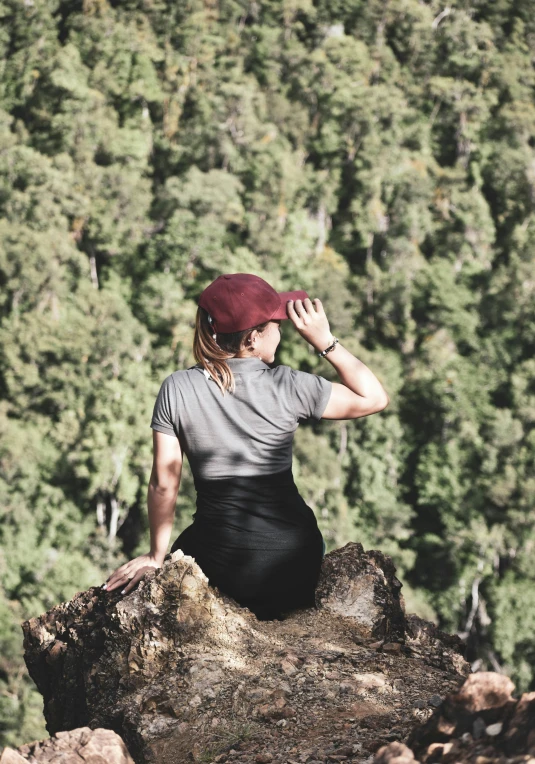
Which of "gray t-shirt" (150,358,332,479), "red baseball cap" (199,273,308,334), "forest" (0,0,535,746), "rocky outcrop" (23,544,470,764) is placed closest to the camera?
"rocky outcrop" (23,544,470,764)

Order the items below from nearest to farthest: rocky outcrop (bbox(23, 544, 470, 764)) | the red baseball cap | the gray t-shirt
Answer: rocky outcrop (bbox(23, 544, 470, 764))
the red baseball cap
the gray t-shirt

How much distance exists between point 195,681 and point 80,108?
32922 millimetres

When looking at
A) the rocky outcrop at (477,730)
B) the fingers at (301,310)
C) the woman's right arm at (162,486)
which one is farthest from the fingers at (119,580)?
the rocky outcrop at (477,730)

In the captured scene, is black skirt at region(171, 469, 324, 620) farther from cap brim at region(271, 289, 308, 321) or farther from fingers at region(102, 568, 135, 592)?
cap brim at region(271, 289, 308, 321)

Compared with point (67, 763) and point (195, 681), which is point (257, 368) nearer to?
point (195, 681)

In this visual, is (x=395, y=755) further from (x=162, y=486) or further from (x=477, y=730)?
(x=162, y=486)

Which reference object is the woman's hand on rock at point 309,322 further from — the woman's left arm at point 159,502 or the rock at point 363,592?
the rock at point 363,592

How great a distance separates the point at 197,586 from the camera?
11.0 ft

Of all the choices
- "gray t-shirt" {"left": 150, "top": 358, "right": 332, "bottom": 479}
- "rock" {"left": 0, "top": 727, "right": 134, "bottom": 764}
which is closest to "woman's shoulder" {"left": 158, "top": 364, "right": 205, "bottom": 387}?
"gray t-shirt" {"left": 150, "top": 358, "right": 332, "bottom": 479}

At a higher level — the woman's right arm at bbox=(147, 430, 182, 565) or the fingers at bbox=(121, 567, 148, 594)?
the woman's right arm at bbox=(147, 430, 182, 565)

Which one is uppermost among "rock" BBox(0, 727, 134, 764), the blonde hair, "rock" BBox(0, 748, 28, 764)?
the blonde hair

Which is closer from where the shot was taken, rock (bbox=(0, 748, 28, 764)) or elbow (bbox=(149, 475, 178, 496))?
rock (bbox=(0, 748, 28, 764))

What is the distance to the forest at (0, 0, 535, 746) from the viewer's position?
28.4m

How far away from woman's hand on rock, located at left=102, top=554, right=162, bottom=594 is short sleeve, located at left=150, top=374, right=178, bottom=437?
621 mm
